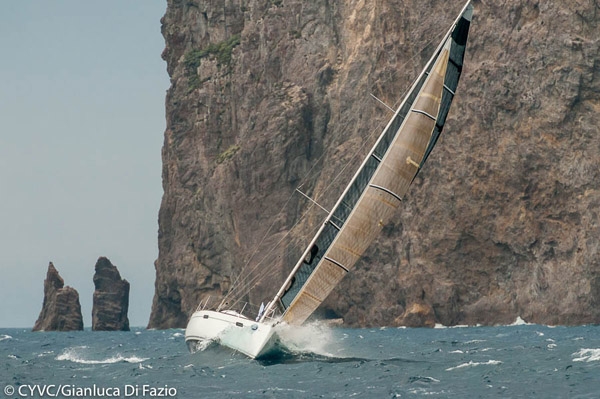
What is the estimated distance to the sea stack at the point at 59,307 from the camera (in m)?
99.9

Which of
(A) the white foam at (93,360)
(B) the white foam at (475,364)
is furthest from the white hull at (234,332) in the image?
(B) the white foam at (475,364)

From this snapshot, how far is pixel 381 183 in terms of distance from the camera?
→ 34469 millimetres

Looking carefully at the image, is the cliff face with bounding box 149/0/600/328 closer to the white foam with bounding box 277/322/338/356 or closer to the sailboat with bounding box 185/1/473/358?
the white foam with bounding box 277/322/338/356

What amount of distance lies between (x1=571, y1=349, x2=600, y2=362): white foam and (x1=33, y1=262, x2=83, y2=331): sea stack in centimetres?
7040

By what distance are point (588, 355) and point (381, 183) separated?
892cm

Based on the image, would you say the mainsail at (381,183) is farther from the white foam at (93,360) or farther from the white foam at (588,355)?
the white foam at (93,360)

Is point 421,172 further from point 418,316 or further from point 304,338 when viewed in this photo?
point 304,338

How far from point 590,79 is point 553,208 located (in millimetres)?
8969

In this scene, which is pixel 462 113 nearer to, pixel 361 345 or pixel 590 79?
pixel 590 79

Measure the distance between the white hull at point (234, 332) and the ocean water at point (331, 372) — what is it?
41 cm

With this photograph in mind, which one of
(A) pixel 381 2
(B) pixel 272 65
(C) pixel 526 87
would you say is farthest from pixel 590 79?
(B) pixel 272 65

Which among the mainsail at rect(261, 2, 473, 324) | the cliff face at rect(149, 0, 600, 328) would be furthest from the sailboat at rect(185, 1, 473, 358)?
the cliff face at rect(149, 0, 600, 328)

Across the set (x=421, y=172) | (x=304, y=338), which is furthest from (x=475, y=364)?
(x=421, y=172)

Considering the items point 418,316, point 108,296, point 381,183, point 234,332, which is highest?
point 381,183
